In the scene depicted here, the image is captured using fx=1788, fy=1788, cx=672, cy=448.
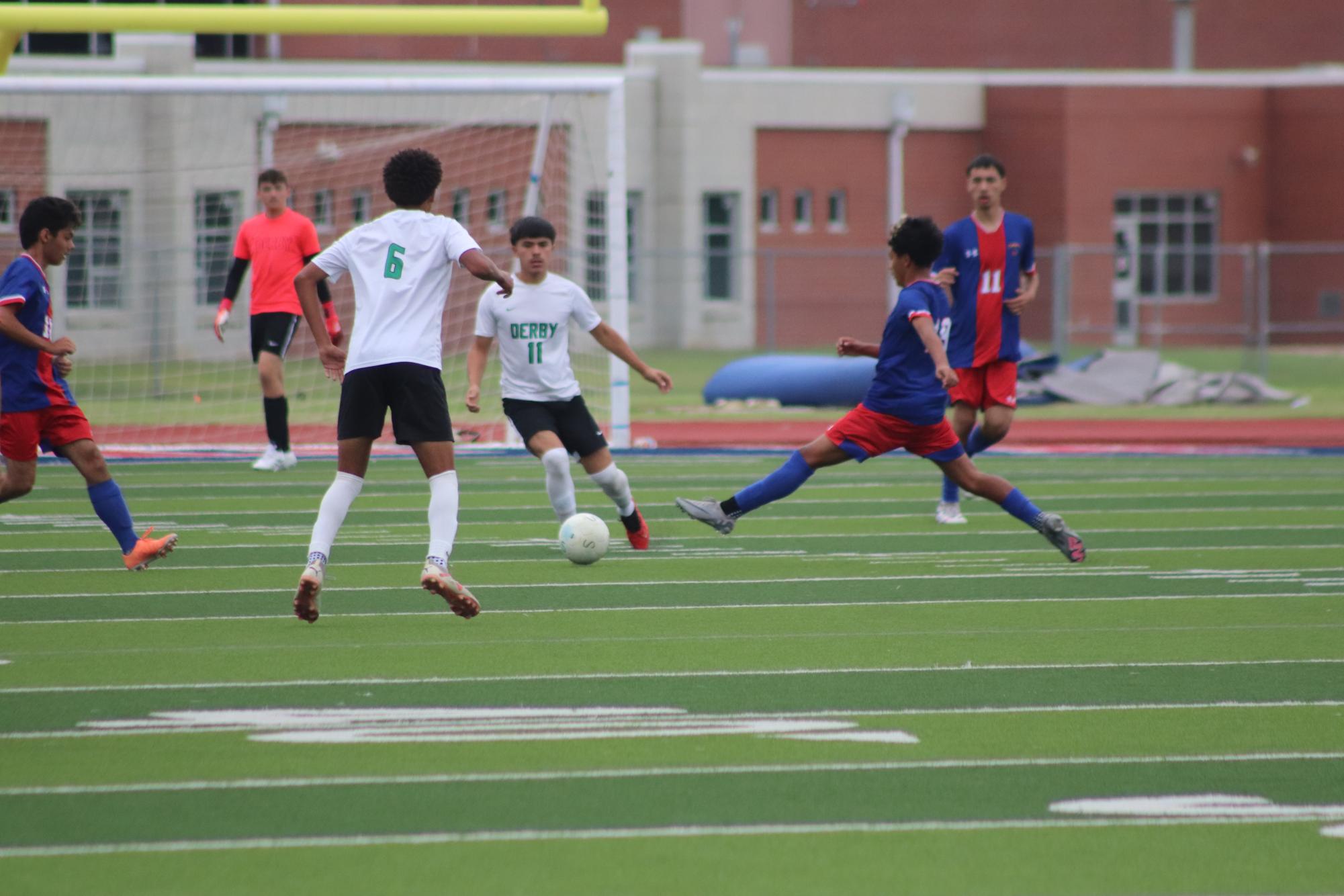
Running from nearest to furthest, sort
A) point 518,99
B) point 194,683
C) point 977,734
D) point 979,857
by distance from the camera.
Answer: point 979,857
point 977,734
point 194,683
point 518,99

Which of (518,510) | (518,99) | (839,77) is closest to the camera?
(518,510)

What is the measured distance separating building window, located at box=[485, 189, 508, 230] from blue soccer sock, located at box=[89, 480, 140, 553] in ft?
61.7

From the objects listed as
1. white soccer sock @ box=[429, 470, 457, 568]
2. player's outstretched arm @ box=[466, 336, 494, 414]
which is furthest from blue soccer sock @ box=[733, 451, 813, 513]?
white soccer sock @ box=[429, 470, 457, 568]

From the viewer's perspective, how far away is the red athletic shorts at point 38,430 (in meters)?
8.66

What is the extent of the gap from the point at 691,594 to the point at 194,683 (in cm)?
275

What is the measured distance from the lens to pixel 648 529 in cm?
1095

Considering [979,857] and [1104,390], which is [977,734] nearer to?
[979,857]

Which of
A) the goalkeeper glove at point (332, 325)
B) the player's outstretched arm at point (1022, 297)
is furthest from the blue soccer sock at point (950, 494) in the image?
the goalkeeper glove at point (332, 325)

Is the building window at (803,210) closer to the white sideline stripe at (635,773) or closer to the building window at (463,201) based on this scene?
the building window at (463,201)

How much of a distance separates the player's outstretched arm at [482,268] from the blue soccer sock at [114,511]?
251cm

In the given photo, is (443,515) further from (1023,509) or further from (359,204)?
(359,204)

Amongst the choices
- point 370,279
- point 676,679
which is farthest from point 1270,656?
point 370,279

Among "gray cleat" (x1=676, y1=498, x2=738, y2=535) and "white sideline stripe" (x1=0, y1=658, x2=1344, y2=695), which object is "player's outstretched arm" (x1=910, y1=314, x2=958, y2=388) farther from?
"white sideline stripe" (x1=0, y1=658, x2=1344, y2=695)

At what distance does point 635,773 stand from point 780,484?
4.32 m
